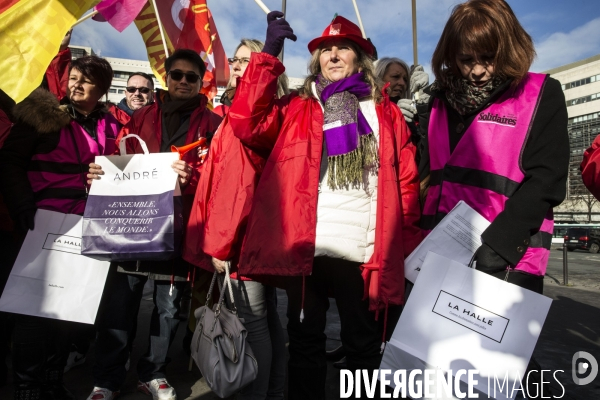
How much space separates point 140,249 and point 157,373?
2.90 ft

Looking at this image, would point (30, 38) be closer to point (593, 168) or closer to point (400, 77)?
point (400, 77)

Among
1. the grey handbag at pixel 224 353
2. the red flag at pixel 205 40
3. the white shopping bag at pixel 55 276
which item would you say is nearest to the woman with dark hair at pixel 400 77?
the grey handbag at pixel 224 353

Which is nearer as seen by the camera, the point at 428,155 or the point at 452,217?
the point at 452,217

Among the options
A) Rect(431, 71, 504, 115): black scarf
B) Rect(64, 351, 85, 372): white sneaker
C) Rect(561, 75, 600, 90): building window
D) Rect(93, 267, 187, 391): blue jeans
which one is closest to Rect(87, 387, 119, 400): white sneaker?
Rect(93, 267, 187, 391): blue jeans

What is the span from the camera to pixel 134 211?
8.30 feet

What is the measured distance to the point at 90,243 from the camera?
2.48 m

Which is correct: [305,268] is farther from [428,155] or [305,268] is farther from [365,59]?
[365,59]

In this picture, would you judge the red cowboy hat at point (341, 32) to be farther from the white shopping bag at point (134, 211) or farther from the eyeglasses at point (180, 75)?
the white shopping bag at point (134, 211)

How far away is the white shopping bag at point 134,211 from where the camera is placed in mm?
→ 2465

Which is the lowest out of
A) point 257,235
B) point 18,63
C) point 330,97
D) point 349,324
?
point 349,324

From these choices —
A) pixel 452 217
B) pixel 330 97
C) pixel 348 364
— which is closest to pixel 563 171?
pixel 452 217

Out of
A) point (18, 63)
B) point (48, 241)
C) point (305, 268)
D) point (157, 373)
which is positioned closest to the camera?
point (305, 268)

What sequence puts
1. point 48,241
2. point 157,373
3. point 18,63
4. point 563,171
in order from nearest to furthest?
point 563,171
point 18,63
point 48,241
point 157,373

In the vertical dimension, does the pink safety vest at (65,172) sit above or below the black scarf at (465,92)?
below
